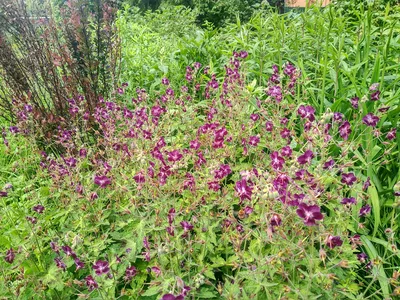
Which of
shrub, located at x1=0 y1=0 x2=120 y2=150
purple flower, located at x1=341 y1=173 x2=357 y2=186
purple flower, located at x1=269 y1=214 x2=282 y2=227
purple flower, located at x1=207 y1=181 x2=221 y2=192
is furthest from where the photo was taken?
shrub, located at x1=0 y1=0 x2=120 y2=150

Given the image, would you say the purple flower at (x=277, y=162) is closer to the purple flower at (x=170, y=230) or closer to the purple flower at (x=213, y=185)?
the purple flower at (x=213, y=185)

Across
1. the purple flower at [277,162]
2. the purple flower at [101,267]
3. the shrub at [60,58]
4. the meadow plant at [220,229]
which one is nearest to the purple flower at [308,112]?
the meadow plant at [220,229]

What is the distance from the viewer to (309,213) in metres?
1.35

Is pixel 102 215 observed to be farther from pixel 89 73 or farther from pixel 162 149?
pixel 89 73

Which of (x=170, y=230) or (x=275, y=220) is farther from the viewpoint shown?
(x=170, y=230)

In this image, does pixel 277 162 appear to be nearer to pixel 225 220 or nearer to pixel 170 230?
pixel 225 220

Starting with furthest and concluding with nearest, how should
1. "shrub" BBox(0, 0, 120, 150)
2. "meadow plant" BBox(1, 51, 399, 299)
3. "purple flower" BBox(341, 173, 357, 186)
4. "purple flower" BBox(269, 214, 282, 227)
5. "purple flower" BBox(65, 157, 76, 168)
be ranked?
"shrub" BBox(0, 0, 120, 150)
"purple flower" BBox(65, 157, 76, 168)
"purple flower" BBox(341, 173, 357, 186)
"meadow plant" BBox(1, 51, 399, 299)
"purple flower" BBox(269, 214, 282, 227)

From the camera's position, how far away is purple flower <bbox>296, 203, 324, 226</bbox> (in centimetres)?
134

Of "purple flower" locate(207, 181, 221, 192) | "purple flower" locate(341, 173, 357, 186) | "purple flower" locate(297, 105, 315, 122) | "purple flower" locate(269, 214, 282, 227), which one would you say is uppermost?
"purple flower" locate(297, 105, 315, 122)

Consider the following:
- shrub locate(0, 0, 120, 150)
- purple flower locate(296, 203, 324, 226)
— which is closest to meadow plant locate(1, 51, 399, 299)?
purple flower locate(296, 203, 324, 226)

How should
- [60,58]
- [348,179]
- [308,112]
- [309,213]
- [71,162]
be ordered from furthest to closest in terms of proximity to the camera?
[60,58] < [71,162] < [308,112] < [348,179] < [309,213]

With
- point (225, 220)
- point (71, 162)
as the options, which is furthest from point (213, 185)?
point (71, 162)

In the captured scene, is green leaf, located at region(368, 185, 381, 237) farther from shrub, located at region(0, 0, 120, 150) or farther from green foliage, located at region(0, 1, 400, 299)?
shrub, located at region(0, 0, 120, 150)

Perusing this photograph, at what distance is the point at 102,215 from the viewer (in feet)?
7.52
